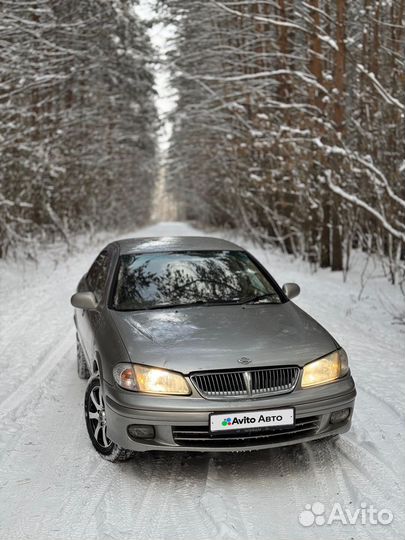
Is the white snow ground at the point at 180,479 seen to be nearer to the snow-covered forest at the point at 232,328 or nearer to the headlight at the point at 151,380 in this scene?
the snow-covered forest at the point at 232,328

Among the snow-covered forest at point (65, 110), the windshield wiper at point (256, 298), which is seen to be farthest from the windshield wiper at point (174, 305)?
the snow-covered forest at point (65, 110)

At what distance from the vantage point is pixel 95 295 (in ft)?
17.3

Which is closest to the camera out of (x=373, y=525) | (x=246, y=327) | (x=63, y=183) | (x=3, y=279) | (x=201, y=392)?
(x=373, y=525)

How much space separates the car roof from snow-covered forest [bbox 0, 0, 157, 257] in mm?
6197

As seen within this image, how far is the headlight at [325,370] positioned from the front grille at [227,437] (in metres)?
0.28

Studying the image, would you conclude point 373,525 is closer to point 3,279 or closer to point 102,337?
point 102,337

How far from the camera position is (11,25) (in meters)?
10.4

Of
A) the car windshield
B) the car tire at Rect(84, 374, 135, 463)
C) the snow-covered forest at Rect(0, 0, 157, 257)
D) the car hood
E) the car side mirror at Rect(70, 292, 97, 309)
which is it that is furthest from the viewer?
the snow-covered forest at Rect(0, 0, 157, 257)

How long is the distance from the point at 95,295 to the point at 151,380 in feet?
6.21

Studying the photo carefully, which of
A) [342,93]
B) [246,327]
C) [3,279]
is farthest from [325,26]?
[246,327]

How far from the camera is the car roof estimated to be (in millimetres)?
5312

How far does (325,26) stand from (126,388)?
13861 millimetres

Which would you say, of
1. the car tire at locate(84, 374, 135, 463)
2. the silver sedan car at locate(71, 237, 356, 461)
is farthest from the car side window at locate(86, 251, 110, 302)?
the car tire at locate(84, 374, 135, 463)

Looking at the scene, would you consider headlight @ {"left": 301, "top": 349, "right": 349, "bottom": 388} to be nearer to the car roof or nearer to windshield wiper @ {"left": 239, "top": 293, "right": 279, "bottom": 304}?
windshield wiper @ {"left": 239, "top": 293, "right": 279, "bottom": 304}
